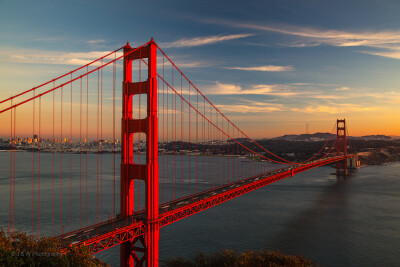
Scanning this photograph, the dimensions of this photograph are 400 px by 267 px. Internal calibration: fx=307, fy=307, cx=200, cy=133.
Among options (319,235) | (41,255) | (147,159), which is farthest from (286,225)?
(41,255)

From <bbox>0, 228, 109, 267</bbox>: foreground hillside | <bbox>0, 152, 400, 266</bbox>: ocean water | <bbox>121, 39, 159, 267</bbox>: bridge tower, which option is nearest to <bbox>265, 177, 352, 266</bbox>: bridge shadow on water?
<bbox>0, 152, 400, 266</bbox>: ocean water

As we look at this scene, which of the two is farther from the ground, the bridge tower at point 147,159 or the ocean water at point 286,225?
the bridge tower at point 147,159

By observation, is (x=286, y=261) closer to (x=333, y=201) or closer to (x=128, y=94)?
(x=128, y=94)

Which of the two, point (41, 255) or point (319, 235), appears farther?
point (319, 235)

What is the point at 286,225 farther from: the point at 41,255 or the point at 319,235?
the point at 41,255

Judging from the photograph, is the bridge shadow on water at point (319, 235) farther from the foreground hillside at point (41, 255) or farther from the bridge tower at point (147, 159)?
the foreground hillside at point (41, 255)

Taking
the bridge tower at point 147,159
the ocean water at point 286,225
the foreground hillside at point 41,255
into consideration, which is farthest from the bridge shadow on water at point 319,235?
the foreground hillside at point 41,255
